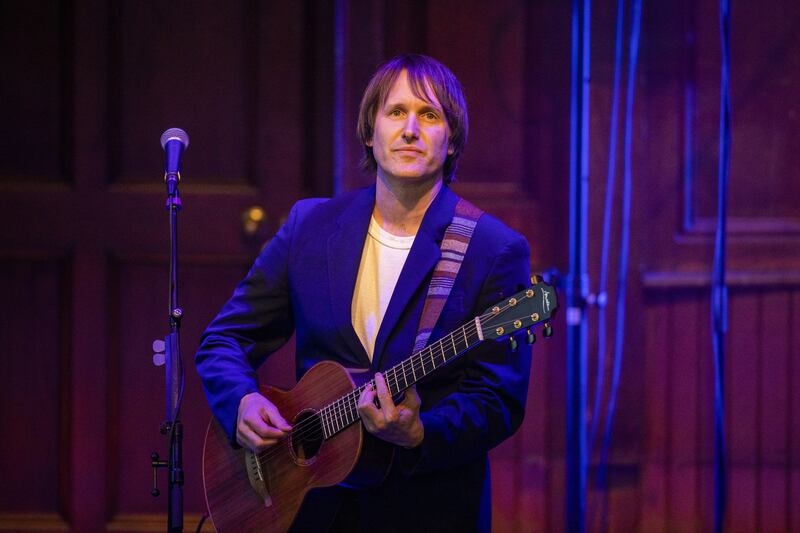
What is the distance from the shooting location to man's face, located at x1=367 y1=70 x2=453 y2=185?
2428mm

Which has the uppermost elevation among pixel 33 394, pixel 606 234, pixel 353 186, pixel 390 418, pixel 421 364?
pixel 353 186

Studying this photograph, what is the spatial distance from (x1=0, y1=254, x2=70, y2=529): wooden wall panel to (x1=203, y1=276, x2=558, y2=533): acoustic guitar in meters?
1.44

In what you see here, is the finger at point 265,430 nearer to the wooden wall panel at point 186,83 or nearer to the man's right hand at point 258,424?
the man's right hand at point 258,424

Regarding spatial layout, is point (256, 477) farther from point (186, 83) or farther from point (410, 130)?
point (186, 83)

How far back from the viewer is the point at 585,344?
3.61 metres

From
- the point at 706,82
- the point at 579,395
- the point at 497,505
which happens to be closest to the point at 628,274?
the point at 579,395

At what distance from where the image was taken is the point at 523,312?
6.90ft

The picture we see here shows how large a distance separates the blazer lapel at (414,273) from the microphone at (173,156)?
666mm

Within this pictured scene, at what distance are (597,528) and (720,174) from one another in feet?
4.48

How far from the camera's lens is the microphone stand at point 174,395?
2465 mm

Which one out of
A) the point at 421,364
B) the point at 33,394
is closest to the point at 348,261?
the point at 421,364

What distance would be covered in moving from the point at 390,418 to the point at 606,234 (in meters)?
1.78

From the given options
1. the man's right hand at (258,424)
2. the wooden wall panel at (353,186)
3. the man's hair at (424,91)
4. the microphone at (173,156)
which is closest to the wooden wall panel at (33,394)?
the wooden wall panel at (353,186)

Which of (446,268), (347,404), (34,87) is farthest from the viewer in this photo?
(34,87)
